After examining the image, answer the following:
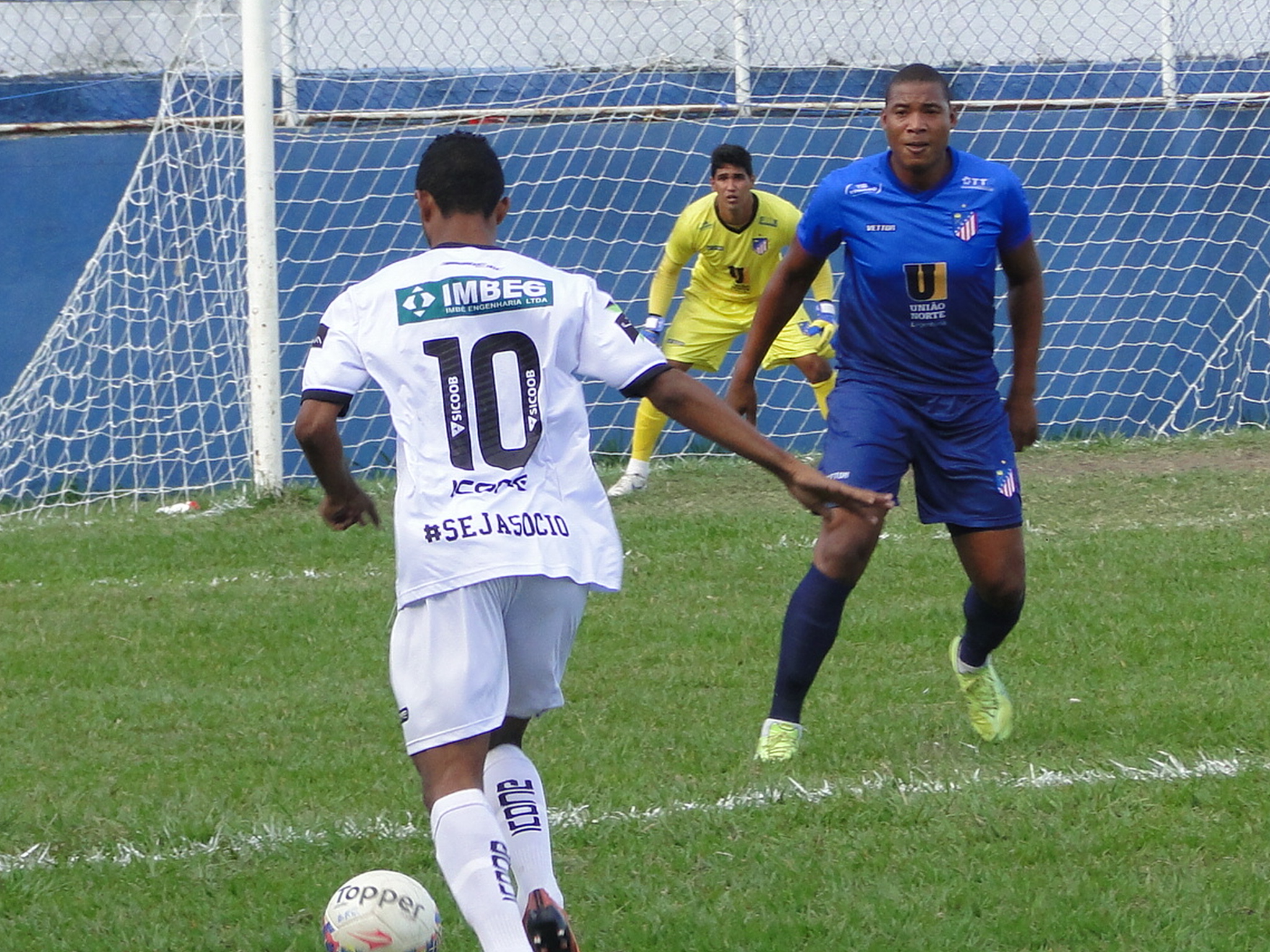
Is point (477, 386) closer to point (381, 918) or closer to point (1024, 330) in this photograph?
point (381, 918)

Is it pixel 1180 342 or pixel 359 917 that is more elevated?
pixel 359 917

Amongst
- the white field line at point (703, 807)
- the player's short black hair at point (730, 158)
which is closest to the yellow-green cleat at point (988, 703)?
the white field line at point (703, 807)

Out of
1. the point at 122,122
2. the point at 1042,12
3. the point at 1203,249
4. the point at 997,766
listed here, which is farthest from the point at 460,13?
the point at 997,766

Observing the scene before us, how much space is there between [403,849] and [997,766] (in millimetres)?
1641

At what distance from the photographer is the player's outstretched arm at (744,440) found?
320cm

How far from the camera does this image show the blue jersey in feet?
15.7

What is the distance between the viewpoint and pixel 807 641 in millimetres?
4836

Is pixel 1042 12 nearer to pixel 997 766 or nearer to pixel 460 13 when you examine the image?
pixel 460 13

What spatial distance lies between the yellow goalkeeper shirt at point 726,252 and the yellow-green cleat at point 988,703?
4.88m

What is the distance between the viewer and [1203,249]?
39.3 ft

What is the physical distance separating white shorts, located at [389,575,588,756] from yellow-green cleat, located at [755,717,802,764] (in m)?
1.66

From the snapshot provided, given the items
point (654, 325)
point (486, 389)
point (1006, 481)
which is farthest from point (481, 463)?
point (654, 325)

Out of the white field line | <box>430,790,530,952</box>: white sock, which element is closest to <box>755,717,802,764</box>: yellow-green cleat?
the white field line

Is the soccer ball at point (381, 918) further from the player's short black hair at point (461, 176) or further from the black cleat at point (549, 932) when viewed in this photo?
the player's short black hair at point (461, 176)
